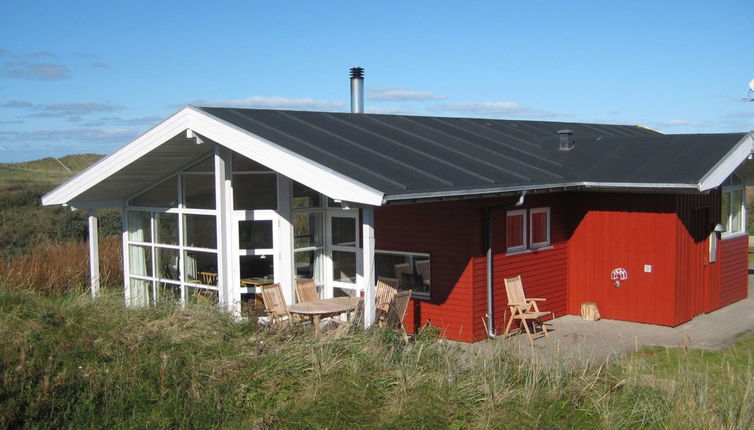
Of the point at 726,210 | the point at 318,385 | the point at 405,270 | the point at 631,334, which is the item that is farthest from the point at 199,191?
the point at 726,210

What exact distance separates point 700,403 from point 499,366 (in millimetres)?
1851

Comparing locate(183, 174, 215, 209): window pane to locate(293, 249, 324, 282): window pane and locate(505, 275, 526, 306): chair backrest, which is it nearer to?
locate(293, 249, 324, 282): window pane

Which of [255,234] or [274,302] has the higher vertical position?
[255,234]

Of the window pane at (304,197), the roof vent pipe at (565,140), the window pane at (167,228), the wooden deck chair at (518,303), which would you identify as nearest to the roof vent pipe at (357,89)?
the roof vent pipe at (565,140)

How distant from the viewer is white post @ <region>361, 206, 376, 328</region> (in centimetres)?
967

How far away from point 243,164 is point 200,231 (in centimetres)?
154

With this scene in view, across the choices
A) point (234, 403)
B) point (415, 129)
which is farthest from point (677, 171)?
point (234, 403)

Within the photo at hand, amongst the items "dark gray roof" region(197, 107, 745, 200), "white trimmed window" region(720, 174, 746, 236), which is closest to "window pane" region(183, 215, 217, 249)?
"dark gray roof" region(197, 107, 745, 200)

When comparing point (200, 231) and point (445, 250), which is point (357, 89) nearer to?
point (200, 231)

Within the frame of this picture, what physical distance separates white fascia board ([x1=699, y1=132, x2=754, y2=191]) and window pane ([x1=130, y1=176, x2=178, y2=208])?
8.41 meters

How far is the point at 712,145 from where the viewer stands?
43.6ft

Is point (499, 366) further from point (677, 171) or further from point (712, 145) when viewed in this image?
point (712, 145)

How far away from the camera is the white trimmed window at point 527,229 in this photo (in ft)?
41.2

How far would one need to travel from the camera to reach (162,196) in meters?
13.2
